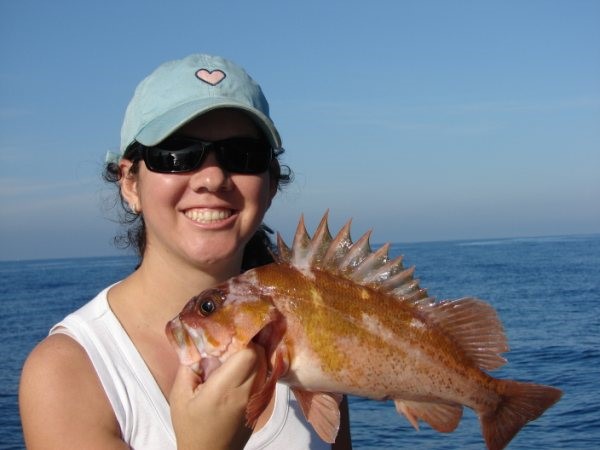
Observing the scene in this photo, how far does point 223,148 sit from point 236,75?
0.38m

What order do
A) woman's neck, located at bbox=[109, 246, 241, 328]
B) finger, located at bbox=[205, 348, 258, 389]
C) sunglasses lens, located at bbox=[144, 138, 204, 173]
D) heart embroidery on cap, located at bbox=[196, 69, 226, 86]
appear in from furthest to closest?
woman's neck, located at bbox=[109, 246, 241, 328], heart embroidery on cap, located at bbox=[196, 69, 226, 86], sunglasses lens, located at bbox=[144, 138, 204, 173], finger, located at bbox=[205, 348, 258, 389]

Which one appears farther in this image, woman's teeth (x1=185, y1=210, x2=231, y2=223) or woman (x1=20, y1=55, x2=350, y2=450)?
woman's teeth (x1=185, y1=210, x2=231, y2=223)

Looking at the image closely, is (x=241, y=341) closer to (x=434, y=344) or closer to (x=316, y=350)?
(x=316, y=350)

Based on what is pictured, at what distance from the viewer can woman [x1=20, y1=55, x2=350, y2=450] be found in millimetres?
2857

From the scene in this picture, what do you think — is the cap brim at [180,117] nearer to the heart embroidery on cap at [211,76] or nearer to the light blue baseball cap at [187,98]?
the light blue baseball cap at [187,98]

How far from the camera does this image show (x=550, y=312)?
2409 centimetres

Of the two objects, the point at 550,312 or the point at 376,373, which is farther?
the point at 550,312

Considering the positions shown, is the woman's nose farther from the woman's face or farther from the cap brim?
the cap brim

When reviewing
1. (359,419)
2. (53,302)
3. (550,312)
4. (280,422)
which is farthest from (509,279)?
(280,422)

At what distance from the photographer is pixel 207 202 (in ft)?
10.3

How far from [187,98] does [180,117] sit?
0.47 ft

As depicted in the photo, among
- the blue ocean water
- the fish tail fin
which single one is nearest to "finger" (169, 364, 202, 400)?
the fish tail fin

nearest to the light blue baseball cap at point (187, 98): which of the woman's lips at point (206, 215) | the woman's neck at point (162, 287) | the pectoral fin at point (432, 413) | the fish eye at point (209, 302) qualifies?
the woman's lips at point (206, 215)

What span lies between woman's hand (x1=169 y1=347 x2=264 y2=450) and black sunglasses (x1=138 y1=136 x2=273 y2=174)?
90 cm
